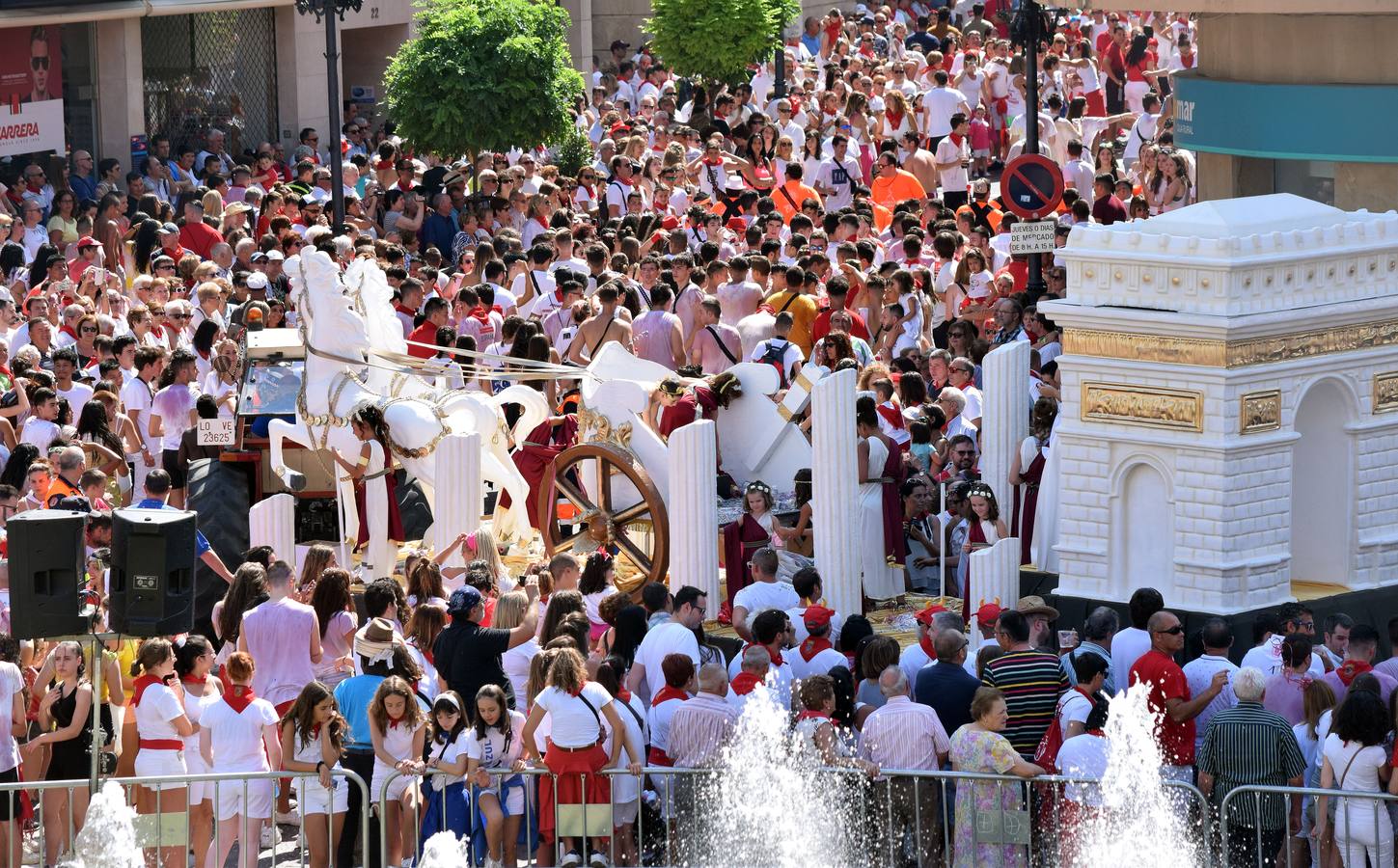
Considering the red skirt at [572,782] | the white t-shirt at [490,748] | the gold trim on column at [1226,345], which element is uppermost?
the gold trim on column at [1226,345]

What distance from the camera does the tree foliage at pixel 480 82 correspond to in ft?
87.6

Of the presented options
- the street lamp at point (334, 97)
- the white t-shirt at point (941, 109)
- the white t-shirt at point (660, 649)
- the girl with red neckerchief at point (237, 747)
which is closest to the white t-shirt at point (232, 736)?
the girl with red neckerchief at point (237, 747)

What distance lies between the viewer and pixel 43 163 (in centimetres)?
3138

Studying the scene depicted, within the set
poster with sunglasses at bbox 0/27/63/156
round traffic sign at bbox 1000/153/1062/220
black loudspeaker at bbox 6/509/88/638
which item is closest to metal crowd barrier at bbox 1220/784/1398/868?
black loudspeaker at bbox 6/509/88/638

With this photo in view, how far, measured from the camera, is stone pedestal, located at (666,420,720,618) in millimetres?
15422

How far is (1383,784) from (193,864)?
5984 mm

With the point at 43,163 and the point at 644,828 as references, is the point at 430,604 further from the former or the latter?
the point at 43,163

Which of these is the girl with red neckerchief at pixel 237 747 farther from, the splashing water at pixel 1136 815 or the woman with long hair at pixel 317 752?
the splashing water at pixel 1136 815

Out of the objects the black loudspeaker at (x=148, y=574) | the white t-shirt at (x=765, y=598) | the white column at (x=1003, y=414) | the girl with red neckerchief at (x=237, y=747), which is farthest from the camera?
the white column at (x=1003, y=414)

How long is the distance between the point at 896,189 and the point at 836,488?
37.6ft

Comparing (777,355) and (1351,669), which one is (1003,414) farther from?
(1351,669)

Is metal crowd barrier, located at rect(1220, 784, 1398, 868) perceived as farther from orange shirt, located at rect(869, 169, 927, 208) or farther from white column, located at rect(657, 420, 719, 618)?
orange shirt, located at rect(869, 169, 927, 208)

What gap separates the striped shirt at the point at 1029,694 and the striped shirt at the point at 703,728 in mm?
1327

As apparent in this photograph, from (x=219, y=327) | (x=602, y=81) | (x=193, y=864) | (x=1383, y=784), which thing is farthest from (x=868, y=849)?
(x=602, y=81)
